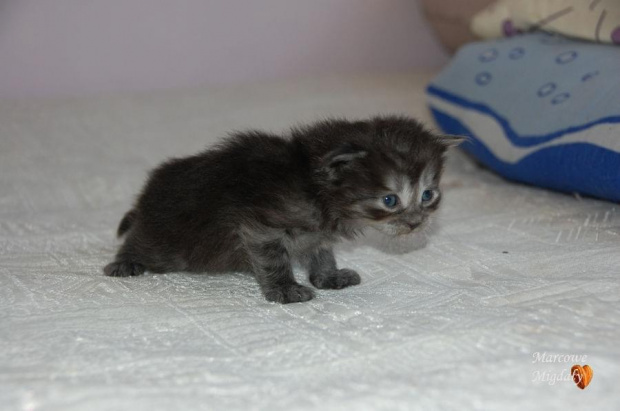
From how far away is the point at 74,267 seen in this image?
1.86 m

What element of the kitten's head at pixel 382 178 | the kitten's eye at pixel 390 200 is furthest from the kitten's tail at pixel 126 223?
the kitten's eye at pixel 390 200

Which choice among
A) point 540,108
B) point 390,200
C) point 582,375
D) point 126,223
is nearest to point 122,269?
point 126,223

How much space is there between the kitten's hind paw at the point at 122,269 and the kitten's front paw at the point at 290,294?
369mm

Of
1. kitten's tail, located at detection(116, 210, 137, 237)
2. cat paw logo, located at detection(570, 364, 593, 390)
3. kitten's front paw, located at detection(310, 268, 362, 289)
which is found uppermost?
cat paw logo, located at detection(570, 364, 593, 390)

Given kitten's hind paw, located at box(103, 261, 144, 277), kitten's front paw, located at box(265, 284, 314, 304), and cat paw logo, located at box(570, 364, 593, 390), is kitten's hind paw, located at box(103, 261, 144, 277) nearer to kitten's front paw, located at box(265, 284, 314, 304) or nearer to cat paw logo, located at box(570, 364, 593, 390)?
kitten's front paw, located at box(265, 284, 314, 304)

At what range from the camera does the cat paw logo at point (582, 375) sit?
117 cm

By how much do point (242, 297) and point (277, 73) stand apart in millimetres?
2469

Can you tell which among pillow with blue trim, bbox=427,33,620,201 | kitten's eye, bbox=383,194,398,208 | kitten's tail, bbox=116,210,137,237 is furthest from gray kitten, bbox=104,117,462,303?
pillow with blue trim, bbox=427,33,620,201

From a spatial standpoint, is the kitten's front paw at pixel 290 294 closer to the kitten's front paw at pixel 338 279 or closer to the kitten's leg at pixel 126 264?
the kitten's front paw at pixel 338 279

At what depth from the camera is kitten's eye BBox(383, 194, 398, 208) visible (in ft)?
5.40

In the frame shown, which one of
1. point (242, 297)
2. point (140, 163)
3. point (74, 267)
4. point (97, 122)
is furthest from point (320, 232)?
point (97, 122)

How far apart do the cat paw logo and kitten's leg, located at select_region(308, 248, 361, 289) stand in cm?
63

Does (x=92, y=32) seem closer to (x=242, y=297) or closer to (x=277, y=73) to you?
(x=277, y=73)

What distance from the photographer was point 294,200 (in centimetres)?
167
